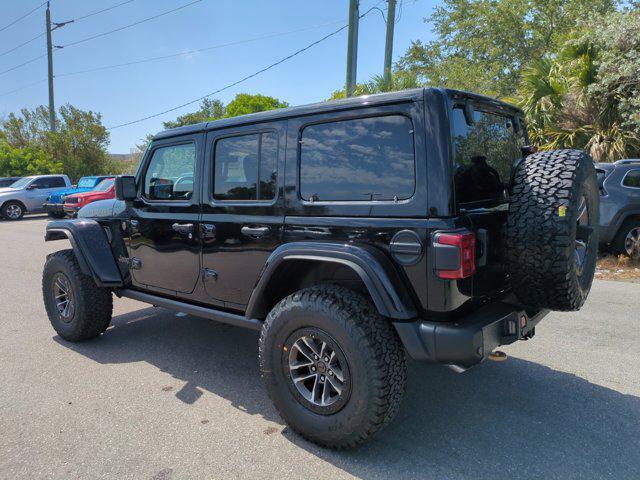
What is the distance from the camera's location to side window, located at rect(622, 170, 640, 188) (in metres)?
7.18

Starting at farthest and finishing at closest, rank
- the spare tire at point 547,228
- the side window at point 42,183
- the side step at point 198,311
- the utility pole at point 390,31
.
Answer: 1. the side window at point 42,183
2. the utility pole at point 390,31
3. the side step at point 198,311
4. the spare tire at point 547,228

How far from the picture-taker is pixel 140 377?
371 centimetres

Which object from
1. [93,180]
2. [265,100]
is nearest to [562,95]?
[93,180]

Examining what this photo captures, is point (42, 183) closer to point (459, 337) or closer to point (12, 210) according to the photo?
point (12, 210)

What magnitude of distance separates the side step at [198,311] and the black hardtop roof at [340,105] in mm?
1383

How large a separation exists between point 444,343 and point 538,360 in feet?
6.66

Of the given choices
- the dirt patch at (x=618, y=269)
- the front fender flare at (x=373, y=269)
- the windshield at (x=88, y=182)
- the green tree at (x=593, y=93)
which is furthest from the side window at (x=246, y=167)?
the windshield at (x=88, y=182)

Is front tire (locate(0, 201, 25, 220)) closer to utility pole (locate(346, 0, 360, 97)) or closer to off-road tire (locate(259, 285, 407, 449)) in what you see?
utility pole (locate(346, 0, 360, 97))

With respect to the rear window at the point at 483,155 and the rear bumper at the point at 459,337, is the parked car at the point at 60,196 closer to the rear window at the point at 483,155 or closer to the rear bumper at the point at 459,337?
the rear window at the point at 483,155

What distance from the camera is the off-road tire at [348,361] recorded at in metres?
2.45

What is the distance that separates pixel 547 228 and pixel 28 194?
20869 millimetres

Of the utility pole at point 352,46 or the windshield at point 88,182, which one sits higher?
the utility pole at point 352,46

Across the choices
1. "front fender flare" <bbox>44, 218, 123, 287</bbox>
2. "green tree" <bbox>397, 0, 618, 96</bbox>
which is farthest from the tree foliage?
"front fender flare" <bbox>44, 218, 123, 287</bbox>

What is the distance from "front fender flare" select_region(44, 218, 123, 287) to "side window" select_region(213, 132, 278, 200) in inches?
56.1
